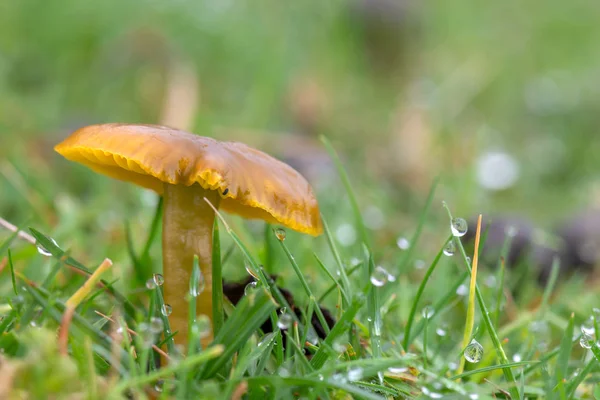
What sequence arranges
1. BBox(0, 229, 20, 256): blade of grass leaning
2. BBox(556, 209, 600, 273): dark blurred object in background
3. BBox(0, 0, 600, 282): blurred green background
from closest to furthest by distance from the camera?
BBox(0, 229, 20, 256): blade of grass leaning < BBox(556, 209, 600, 273): dark blurred object in background < BBox(0, 0, 600, 282): blurred green background

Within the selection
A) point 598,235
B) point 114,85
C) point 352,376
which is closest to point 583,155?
point 598,235

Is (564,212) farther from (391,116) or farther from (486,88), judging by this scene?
(486,88)

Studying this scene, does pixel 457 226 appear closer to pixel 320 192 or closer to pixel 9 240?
pixel 9 240

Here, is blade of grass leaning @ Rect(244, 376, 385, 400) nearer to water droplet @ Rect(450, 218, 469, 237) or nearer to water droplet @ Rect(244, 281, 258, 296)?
water droplet @ Rect(244, 281, 258, 296)

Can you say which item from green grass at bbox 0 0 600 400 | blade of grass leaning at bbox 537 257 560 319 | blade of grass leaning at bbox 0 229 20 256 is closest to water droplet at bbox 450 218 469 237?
green grass at bbox 0 0 600 400

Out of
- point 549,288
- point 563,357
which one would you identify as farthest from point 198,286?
point 549,288

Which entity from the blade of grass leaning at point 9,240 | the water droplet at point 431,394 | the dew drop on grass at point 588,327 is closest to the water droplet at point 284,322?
the water droplet at point 431,394

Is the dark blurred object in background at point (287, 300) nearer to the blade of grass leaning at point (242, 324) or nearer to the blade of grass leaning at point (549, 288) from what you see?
the blade of grass leaning at point (242, 324)
